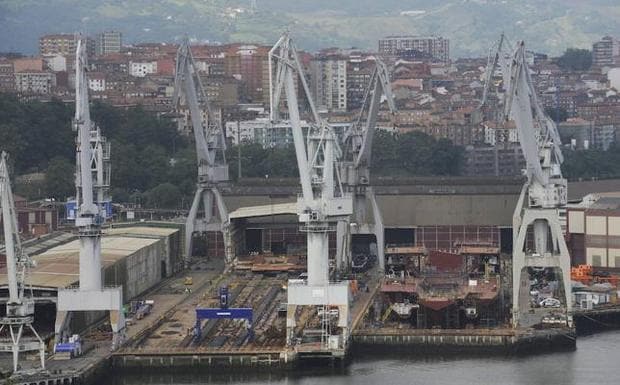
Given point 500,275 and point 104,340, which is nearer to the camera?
point 104,340

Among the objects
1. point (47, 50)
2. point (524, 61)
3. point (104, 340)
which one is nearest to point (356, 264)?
point (524, 61)

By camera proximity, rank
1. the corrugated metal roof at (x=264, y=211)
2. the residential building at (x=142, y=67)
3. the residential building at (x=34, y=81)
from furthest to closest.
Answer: the residential building at (x=142, y=67) → the residential building at (x=34, y=81) → the corrugated metal roof at (x=264, y=211)

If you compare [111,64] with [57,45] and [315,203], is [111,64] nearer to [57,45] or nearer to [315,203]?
[57,45]

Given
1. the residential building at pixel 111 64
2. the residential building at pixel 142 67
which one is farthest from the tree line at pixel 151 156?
the residential building at pixel 142 67

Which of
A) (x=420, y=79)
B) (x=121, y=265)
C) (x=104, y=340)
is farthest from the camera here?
(x=420, y=79)

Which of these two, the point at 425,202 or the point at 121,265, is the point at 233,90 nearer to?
the point at 425,202

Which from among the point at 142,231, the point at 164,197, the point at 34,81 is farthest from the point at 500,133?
the point at 142,231

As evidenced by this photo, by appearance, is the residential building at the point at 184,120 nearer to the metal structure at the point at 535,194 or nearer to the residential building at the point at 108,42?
the metal structure at the point at 535,194
